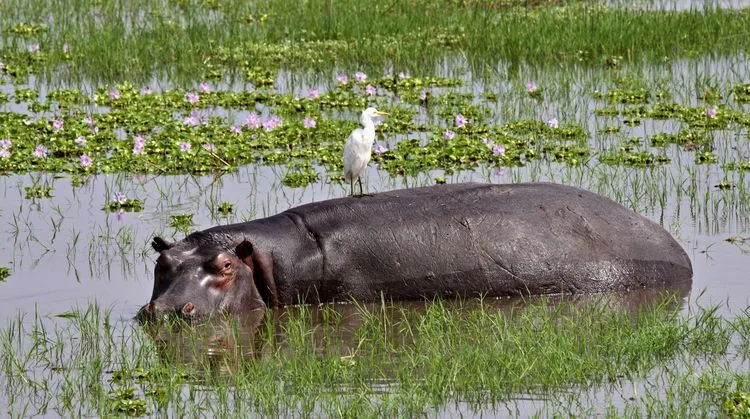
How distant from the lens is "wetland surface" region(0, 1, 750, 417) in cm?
730

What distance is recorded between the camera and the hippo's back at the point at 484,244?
922 cm

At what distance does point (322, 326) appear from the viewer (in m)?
8.70

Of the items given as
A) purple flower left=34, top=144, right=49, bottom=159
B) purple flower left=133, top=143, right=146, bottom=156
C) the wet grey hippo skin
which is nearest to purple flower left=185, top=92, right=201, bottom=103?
purple flower left=133, top=143, right=146, bottom=156

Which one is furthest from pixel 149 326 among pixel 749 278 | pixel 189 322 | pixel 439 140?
pixel 439 140

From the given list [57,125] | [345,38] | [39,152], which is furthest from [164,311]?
[345,38]

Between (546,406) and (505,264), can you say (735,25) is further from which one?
(546,406)

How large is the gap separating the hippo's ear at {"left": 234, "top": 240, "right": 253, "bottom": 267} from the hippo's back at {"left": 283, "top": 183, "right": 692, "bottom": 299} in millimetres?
454

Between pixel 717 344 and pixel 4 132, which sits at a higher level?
pixel 4 132

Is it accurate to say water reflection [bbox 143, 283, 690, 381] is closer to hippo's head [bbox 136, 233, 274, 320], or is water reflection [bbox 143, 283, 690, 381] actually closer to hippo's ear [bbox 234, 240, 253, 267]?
hippo's head [bbox 136, 233, 274, 320]

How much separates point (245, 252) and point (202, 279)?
31 cm

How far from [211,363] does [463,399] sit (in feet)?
5.01

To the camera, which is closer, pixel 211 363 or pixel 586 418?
pixel 586 418

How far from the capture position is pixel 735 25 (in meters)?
17.5

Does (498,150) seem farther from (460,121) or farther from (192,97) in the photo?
(192,97)
